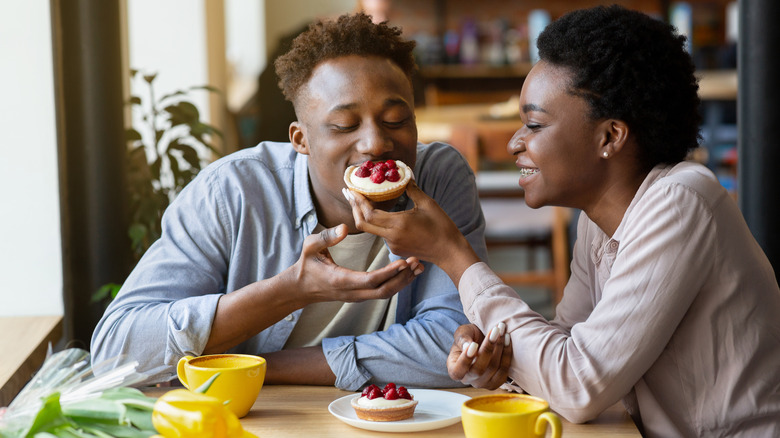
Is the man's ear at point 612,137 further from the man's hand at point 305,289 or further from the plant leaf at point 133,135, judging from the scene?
the plant leaf at point 133,135

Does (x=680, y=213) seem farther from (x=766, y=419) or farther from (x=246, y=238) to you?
(x=246, y=238)

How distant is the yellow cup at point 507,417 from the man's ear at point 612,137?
55 centimetres

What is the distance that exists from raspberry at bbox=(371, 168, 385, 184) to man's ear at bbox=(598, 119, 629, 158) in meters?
0.40

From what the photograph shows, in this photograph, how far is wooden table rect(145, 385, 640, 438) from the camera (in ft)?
4.40

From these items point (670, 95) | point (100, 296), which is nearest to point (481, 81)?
point (100, 296)

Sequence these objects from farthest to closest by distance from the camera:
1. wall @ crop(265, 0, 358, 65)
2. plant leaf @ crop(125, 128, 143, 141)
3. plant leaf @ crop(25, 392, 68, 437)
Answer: wall @ crop(265, 0, 358, 65)
plant leaf @ crop(125, 128, 143, 141)
plant leaf @ crop(25, 392, 68, 437)

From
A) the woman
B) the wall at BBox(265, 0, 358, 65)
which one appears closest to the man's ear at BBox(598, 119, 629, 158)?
the woman

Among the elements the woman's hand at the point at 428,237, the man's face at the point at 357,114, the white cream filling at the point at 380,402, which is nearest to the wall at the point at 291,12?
the man's face at the point at 357,114

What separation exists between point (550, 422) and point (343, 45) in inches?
37.5

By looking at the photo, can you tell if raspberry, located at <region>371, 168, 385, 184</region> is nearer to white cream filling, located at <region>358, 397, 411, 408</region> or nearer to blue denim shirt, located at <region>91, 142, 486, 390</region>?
blue denim shirt, located at <region>91, 142, 486, 390</region>

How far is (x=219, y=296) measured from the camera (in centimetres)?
164

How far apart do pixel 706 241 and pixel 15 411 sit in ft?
3.44

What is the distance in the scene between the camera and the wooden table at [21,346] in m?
1.63

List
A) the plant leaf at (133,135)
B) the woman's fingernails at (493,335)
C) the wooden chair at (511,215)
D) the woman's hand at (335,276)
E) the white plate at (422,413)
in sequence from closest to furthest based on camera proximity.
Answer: the white plate at (422,413) → the woman's fingernails at (493,335) → the woman's hand at (335,276) → the plant leaf at (133,135) → the wooden chair at (511,215)
